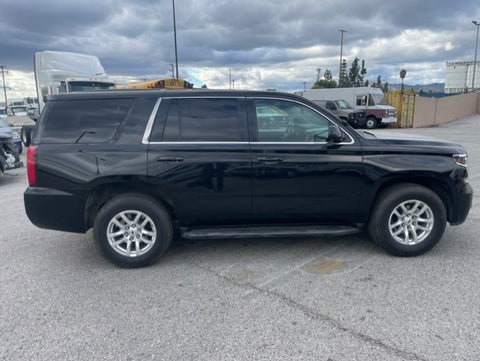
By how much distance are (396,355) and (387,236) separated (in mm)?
1784

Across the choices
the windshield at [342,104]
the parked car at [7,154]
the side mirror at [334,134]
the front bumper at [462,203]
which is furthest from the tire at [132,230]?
the windshield at [342,104]

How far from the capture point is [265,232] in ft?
13.5

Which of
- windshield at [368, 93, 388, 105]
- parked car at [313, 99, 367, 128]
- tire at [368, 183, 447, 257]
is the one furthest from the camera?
windshield at [368, 93, 388, 105]

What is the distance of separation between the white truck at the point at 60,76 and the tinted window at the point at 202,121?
11.6 meters

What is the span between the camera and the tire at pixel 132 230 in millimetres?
3969

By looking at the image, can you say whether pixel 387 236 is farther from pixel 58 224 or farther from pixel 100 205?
pixel 58 224

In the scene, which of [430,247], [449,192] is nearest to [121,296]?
[430,247]

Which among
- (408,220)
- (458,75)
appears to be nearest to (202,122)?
(408,220)

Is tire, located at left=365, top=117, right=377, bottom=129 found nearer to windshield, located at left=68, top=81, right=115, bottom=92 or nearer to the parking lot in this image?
windshield, located at left=68, top=81, right=115, bottom=92

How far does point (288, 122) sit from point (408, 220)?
1.73 m

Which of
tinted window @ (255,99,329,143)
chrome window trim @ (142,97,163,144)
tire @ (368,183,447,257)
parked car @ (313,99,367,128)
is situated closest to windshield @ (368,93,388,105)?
parked car @ (313,99,367,128)

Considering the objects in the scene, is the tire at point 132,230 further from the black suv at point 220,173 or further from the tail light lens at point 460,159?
the tail light lens at point 460,159

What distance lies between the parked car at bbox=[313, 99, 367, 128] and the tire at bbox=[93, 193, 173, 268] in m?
22.6

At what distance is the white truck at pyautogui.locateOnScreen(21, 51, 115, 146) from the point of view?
1428cm
